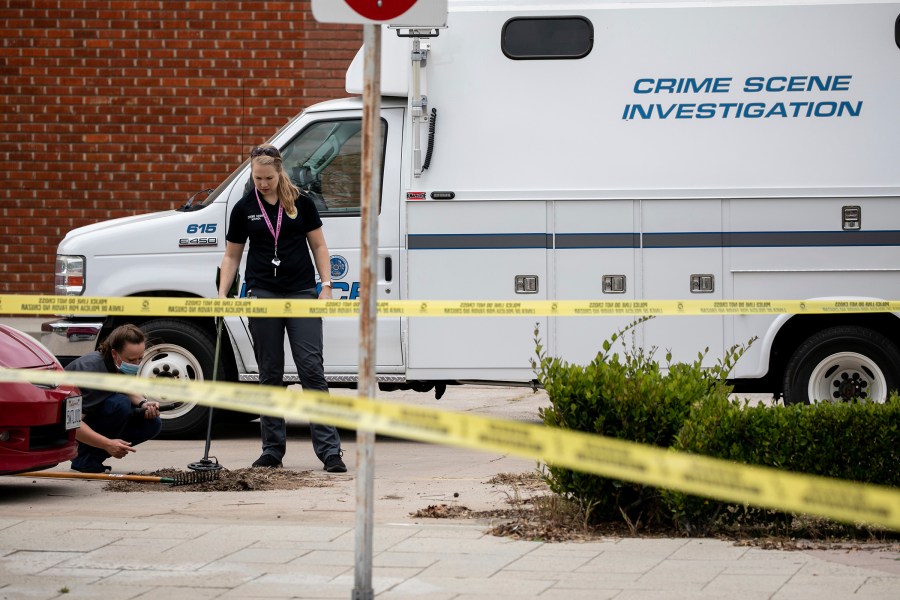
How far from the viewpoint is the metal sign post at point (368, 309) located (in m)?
4.61

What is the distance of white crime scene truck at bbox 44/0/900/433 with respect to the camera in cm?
948

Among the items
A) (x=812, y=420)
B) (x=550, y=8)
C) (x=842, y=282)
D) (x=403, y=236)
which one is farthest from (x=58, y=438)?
(x=842, y=282)

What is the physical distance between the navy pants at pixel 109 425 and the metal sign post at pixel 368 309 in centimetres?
374

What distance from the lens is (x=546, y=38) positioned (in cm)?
966

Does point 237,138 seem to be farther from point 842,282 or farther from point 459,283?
point 842,282

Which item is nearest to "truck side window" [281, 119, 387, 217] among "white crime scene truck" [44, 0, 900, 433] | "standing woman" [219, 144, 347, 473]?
"white crime scene truck" [44, 0, 900, 433]

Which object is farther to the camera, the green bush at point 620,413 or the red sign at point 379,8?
the green bush at point 620,413

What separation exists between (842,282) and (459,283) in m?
2.72

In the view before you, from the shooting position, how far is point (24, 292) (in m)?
14.8

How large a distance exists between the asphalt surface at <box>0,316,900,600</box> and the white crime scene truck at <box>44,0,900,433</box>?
2.30m

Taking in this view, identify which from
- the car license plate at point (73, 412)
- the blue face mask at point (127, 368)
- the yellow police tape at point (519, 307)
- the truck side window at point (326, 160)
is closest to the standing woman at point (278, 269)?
the yellow police tape at point (519, 307)

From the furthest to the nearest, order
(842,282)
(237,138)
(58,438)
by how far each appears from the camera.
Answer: (237,138) < (842,282) < (58,438)

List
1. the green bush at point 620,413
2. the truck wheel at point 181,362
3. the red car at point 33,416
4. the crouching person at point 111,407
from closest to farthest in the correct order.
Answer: the green bush at point 620,413, the red car at point 33,416, the crouching person at point 111,407, the truck wheel at point 181,362

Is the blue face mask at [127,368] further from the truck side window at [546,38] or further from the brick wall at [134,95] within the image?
the brick wall at [134,95]
